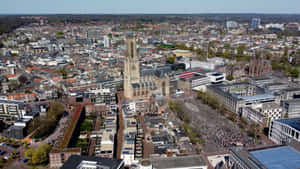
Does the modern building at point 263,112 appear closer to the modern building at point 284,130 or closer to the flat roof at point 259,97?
the flat roof at point 259,97

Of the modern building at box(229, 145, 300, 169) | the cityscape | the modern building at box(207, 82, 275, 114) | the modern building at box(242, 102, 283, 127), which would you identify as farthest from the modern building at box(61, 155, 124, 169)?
the modern building at box(207, 82, 275, 114)

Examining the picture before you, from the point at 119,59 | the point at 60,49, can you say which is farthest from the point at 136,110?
the point at 60,49

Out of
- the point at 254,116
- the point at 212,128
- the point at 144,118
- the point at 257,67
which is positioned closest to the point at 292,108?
the point at 254,116

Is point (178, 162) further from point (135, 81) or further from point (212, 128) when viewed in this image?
point (135, 81)

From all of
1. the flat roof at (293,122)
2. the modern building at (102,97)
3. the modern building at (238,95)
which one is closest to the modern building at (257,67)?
the modern building at (238,95)

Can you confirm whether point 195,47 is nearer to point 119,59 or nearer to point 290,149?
point 119,59

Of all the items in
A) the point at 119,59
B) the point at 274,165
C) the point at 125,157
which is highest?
the point at 119,59

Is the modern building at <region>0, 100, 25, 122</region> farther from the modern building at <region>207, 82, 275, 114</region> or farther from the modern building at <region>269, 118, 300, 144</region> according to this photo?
the modern building at <region>269, 118, 300, 144</region>
